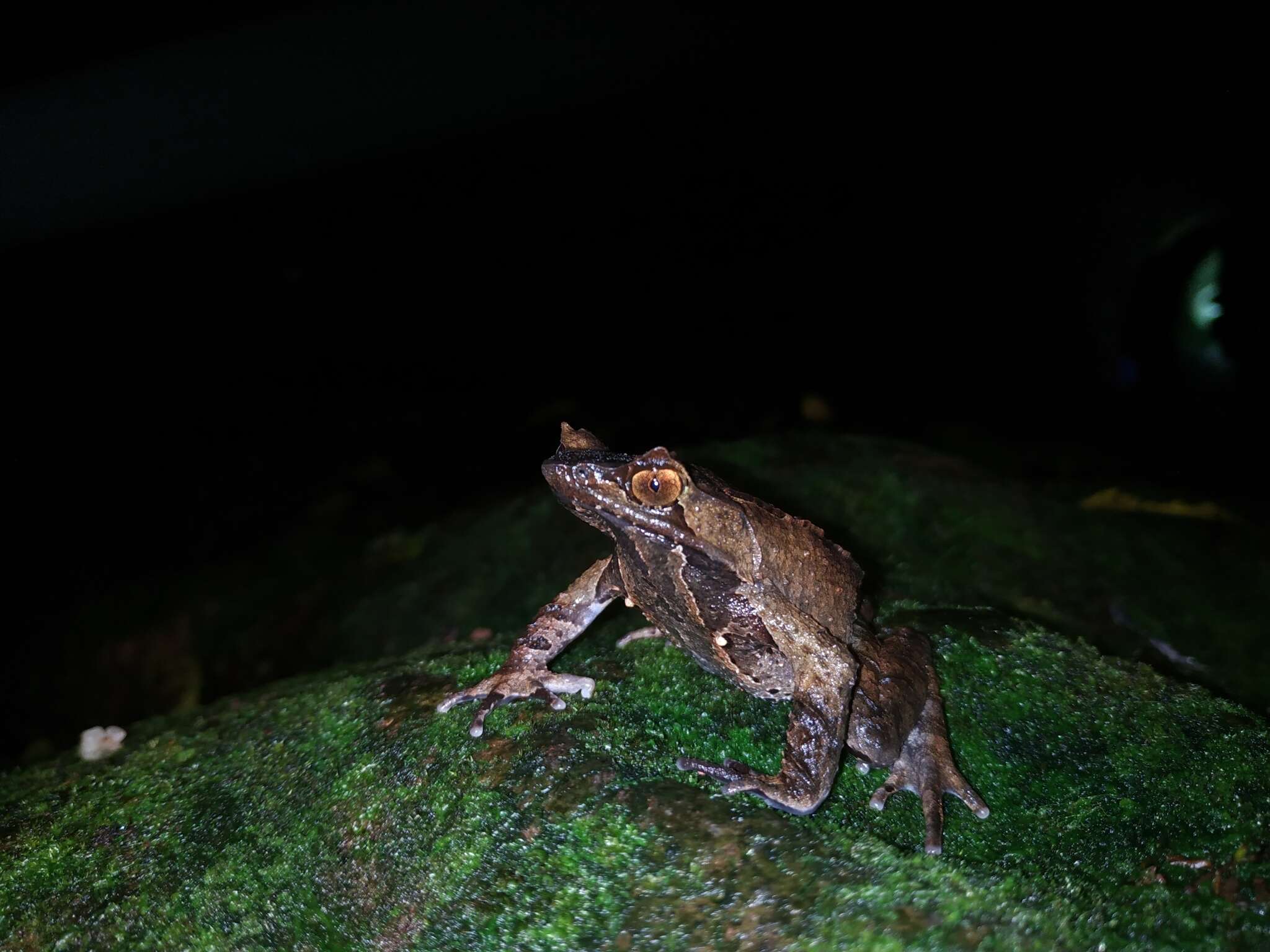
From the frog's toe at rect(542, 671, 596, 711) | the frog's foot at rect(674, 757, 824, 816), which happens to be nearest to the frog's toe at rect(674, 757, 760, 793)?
the frog's foot at rect(674, 757, 824, 816)

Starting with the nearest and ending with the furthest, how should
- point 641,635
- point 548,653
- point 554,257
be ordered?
point 548,653 → point 641,635 → point 554,257

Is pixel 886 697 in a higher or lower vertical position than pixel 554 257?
lower

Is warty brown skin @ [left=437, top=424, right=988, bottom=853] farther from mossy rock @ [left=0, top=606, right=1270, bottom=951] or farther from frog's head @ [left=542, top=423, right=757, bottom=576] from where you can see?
mossy rock @ [left=0, top=606, right=1270, bottom=951]

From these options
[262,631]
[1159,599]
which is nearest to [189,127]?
[262,631]

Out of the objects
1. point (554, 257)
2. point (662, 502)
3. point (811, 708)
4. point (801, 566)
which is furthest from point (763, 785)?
point (554, 257)

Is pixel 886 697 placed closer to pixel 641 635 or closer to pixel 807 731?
pixel 807 731

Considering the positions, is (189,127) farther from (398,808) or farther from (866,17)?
(866,17)

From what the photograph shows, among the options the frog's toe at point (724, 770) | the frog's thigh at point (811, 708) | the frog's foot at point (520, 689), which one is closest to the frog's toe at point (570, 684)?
the frog's foot at point (520, 689)
